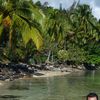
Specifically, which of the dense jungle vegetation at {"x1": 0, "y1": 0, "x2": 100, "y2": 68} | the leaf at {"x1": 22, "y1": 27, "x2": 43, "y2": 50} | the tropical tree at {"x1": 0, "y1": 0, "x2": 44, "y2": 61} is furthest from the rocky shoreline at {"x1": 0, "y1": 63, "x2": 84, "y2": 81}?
the leaf at {"x1": 22, "y1": 27, "x2": 43, "y2": 50}

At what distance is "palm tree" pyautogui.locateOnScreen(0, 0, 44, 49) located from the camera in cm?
2206

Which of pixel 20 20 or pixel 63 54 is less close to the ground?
pixel 20 20

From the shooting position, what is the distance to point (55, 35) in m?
53.2

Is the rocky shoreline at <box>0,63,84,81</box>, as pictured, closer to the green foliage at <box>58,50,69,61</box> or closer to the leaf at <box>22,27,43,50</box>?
the green foliage at <box>58,50,69,61</box>

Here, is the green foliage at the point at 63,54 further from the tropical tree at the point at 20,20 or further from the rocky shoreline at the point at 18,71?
the tropical tree at the point at 20,20

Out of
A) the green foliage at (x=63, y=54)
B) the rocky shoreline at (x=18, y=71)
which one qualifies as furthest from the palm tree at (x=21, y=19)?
the green foliage at (x=63, y=54)

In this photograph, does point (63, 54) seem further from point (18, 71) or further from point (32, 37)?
point (32, 37)

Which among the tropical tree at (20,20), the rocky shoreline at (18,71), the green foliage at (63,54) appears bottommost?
the rocky shoreline at (18,71)

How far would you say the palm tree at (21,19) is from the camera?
72.4 feet

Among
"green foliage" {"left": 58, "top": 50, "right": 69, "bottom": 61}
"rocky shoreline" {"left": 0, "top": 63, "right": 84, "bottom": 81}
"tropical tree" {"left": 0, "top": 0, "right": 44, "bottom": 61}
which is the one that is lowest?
"rocky shoreline" {"left": 0, "top": 63, "right": 84, "bottom": 81}

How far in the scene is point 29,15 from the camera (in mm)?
25922

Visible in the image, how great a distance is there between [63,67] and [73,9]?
15608 millimetres

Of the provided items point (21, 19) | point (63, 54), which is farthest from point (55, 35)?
point (21, 19)

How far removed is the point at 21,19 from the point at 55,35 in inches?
1192
